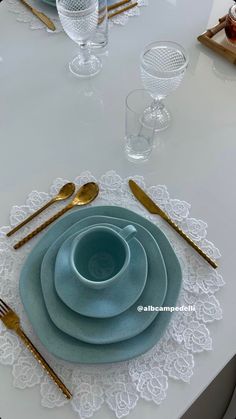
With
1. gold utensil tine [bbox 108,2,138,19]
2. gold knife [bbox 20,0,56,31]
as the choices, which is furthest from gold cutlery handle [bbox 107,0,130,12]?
gold knife [bbox 20,0,56,31]

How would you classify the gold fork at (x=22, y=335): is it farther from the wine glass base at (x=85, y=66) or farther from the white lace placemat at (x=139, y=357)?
the wine glass base at (x=85, y=66)

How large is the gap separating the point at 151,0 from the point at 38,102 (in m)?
0.40

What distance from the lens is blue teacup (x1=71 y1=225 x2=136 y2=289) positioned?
0.52m

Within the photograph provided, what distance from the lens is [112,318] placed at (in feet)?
1.68

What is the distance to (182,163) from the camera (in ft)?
2.28

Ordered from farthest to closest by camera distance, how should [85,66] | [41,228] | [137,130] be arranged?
[85,66], [137,130], [41,228]

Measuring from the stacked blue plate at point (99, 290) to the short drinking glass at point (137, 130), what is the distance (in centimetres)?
17

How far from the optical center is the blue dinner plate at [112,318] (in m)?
0.50

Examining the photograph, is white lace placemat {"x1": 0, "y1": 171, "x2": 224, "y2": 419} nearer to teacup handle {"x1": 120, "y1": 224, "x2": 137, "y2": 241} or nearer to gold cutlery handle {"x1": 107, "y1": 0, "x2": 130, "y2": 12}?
teacup handle {"x1": 120, "y1": 224, "x2": 137, "y2": 241}

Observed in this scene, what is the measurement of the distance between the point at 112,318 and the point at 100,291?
0.12 feet

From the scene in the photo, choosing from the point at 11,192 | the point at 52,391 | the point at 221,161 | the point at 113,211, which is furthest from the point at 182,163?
the point at 52,391

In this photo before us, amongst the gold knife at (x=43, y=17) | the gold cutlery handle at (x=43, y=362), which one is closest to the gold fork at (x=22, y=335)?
the gold cutlery handle at (x=43, y=362)

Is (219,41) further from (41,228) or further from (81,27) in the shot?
(41,228)

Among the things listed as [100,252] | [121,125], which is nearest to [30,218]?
[100,252]
